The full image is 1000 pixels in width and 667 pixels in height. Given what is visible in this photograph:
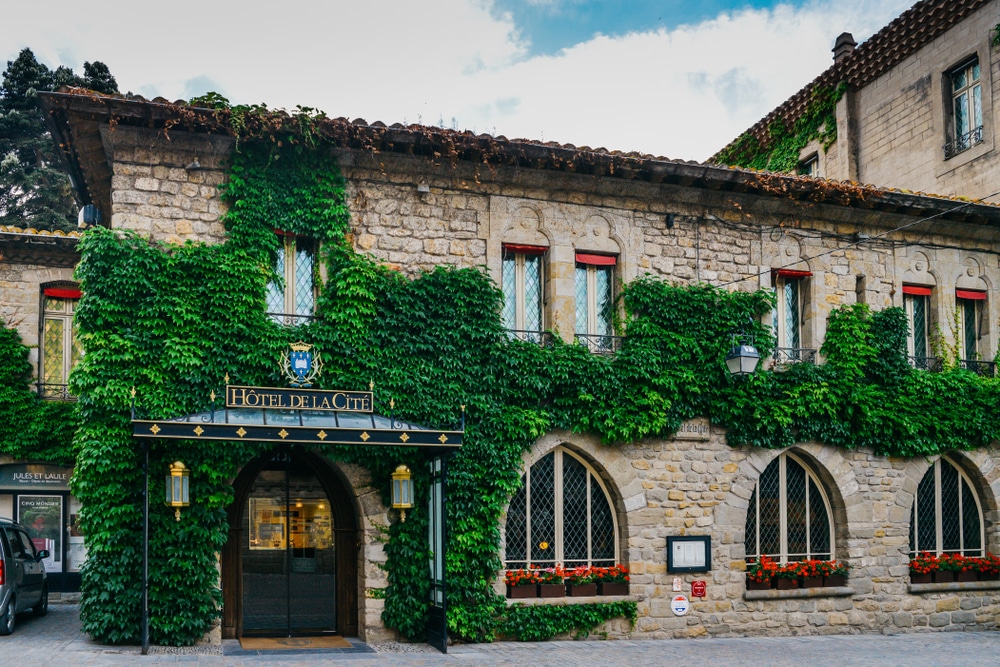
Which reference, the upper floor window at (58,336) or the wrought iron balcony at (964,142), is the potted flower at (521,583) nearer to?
the upper floor window at (58,336)

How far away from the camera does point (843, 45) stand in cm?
2262

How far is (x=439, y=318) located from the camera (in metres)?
12.9

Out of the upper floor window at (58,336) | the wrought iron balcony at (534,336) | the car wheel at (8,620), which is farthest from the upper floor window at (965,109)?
the car wheel at (8,620)

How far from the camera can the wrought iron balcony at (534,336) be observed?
13.5m

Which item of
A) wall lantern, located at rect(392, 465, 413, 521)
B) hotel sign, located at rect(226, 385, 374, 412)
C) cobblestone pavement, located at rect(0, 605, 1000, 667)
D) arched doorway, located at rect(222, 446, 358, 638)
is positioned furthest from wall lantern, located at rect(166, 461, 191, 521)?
wall lantern, located at rect(392, 465, 413, 521)

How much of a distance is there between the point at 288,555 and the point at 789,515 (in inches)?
270

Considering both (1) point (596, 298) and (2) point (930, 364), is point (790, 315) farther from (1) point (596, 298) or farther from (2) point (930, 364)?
(1) point (596, 298)

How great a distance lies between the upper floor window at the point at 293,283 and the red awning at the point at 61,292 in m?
6.98

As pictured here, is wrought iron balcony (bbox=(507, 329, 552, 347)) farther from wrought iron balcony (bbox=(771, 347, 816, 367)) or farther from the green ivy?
wrought iron balcony (bbox=(771, 347, 816, 367))

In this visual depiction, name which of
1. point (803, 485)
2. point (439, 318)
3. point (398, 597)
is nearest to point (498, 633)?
point (398, 597)

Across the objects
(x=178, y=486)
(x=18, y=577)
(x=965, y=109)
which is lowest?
(x=18, y=577)

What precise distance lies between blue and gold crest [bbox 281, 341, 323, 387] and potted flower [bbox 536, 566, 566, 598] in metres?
3.75

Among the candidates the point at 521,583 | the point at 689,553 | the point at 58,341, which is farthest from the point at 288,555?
the point at 58,341

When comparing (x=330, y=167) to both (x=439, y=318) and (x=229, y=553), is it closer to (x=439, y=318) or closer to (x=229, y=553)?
(x=439, y=318)
